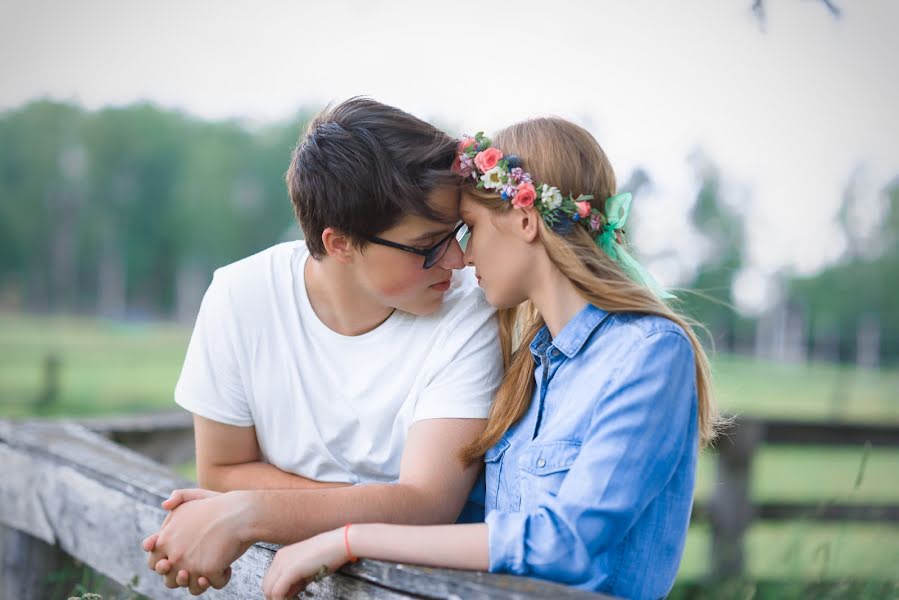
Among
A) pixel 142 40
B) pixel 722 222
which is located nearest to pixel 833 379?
pixel 722 222

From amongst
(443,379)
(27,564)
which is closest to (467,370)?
(443,379)

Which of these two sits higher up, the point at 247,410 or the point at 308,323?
the point at 308,323

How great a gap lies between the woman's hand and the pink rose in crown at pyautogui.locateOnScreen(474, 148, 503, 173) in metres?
0.85

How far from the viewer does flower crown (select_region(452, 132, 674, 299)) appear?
1847 mm

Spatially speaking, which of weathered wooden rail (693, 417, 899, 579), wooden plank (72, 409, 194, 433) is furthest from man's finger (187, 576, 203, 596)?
weathered wooden rail (693, 417, 899, 579)

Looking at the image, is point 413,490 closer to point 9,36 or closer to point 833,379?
point 9,36

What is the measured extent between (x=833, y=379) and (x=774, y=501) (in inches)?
1057

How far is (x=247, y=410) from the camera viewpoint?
224 cm

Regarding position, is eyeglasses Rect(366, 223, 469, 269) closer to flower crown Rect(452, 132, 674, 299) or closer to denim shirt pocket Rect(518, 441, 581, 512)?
flower crown Rect(452, 132, 674, 299)

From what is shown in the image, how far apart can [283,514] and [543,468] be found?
1.66 feet

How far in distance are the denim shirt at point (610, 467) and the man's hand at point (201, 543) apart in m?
0.48

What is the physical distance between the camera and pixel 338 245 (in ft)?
7.28

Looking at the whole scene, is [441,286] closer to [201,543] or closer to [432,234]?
[432,234]

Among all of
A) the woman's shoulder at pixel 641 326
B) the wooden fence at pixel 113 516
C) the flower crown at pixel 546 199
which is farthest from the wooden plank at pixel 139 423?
the woman's shoulder at pixel 641 326
